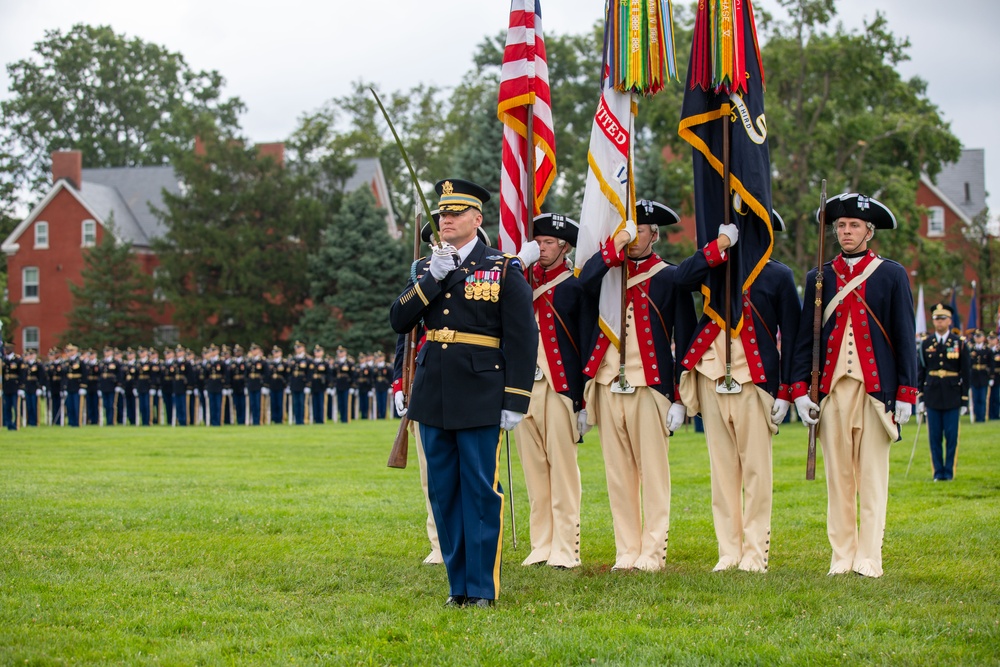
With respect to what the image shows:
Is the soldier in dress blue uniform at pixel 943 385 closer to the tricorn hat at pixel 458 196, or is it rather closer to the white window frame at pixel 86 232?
the tricorn hat at pixel 458 196

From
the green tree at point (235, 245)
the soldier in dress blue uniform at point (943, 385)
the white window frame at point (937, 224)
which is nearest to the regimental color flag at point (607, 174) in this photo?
the soldier in dress blue uniform at point (943, 385)

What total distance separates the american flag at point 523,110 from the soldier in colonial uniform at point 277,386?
79.5 ft

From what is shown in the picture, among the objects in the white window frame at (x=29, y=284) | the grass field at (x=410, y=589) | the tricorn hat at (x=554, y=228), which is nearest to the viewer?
the grass field at (x=410, y=589)

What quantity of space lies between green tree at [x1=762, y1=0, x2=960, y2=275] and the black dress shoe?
105ft

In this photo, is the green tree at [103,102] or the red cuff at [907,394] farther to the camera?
the green tree at [103,102]

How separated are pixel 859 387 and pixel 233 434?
19.2 meters

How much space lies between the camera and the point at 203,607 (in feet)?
21.5

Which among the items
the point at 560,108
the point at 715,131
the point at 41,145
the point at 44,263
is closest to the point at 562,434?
the point at 715,131

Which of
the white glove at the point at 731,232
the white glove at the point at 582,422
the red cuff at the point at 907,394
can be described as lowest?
the white glove at the point at 582,422

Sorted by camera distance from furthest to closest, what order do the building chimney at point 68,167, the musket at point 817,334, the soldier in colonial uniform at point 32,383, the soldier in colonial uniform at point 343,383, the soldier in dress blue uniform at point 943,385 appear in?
1. the building chimney at point 68,167
2. the soldier in colonial uniform at point 343,383
3. the soldier in colonial uniform at point 32,383
4. the soldier in dress blue uniform at point 943,385
5. the musket at point 817,334

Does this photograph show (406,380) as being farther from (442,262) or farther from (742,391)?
(742,391)

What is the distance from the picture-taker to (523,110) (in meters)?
9.11

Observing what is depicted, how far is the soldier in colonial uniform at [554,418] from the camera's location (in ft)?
27.1

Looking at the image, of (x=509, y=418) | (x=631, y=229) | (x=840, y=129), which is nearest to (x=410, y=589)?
(x=509, y=418)
